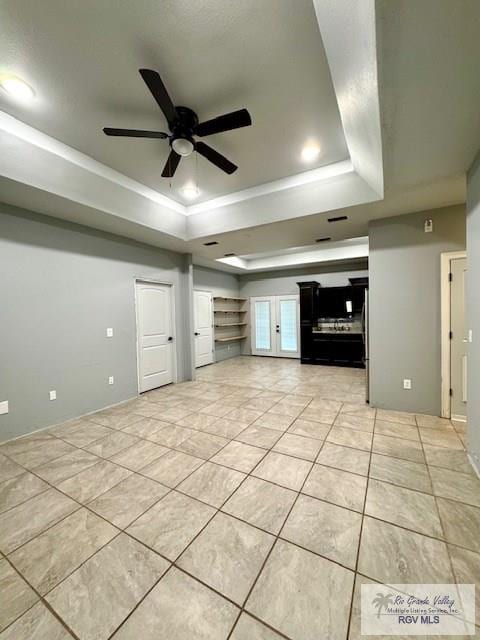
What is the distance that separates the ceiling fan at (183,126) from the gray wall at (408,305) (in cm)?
243

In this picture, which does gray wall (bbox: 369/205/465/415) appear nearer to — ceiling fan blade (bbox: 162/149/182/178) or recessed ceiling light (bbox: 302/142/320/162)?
recessed ceiling light (bbox: 302/142/320/162)

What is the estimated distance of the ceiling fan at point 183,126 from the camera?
70.6 inches

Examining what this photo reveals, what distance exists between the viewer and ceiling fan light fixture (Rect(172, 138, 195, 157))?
2.18 metres

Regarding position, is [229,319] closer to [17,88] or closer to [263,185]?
[263,185]

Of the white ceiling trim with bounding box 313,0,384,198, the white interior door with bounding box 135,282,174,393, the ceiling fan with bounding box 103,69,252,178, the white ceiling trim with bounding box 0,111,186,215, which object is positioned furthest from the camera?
the white interior door with bounding box 135,282,174,393

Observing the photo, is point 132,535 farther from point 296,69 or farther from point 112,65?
point 296,69

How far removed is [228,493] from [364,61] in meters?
2.87

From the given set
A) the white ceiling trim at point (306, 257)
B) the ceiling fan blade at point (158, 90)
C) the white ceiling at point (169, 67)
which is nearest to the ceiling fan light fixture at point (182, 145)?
the ceiling fan blade at point (158, 90)

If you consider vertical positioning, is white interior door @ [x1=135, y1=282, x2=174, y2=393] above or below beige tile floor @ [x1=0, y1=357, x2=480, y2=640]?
above

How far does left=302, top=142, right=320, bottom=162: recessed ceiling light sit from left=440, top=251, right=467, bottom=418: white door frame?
199 centimetres

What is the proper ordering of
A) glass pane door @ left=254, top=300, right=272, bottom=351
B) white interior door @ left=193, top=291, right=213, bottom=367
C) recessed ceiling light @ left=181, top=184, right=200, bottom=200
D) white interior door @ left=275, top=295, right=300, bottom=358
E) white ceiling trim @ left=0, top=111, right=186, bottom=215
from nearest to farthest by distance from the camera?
white ceiling trim @ left=0, top=111, right=186, bottom=215, recessed ceiling light @ left=181, top=184, right=200, bottom=200, white interior door @ left=193, top=291, right=213, bottom=367, white interior door @ left=275, top=295, right=300, bottom=358, glass pane door @ left=254, top=300, right=272, bottom=351

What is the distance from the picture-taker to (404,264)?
3.34 m

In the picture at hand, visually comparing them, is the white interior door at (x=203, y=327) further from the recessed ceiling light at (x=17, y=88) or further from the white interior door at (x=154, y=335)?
the recessed ceiling light at (x=17, y=88)

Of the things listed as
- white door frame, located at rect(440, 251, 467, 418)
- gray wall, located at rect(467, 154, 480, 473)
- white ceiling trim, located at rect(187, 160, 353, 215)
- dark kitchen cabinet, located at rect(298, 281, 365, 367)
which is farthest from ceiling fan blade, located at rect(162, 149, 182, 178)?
dark kitchen cabinet, located at rect(298, 281, 365, 367)
